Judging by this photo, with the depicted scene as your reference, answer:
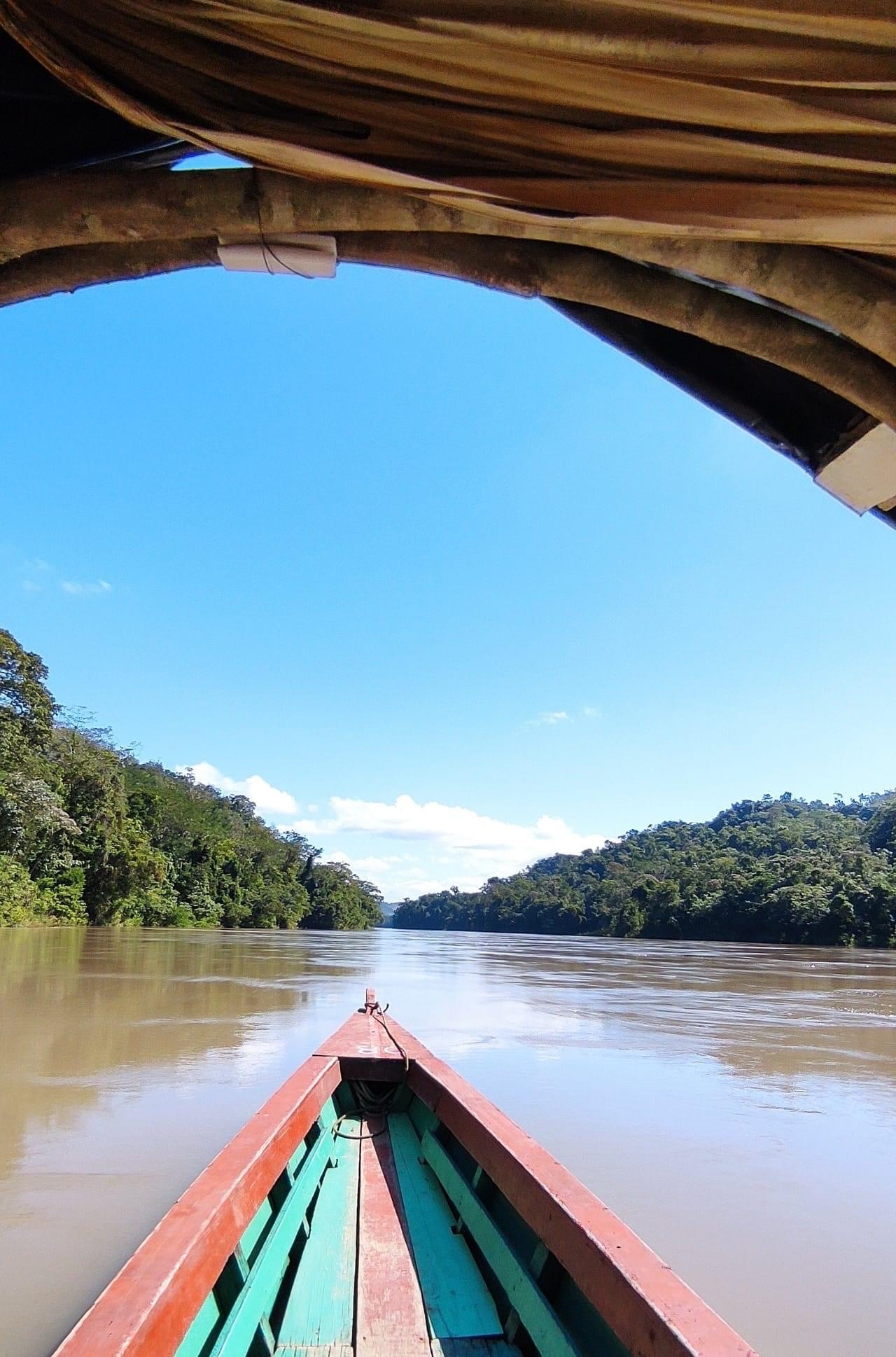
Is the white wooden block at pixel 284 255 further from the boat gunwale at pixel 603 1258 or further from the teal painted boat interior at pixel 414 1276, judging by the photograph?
the teal painted boat interior at pixel 414 1276

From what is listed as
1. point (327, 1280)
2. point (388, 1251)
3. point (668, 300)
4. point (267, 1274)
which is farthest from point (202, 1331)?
point (668, 300)

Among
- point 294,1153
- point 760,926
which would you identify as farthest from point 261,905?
point 294,1153

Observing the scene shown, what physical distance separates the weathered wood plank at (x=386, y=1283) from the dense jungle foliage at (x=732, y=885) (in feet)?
118

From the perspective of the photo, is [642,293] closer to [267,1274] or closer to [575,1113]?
[267,1274]

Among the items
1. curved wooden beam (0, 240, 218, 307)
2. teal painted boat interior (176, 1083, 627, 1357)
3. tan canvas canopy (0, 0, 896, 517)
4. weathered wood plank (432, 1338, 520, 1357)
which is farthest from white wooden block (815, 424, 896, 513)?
weathered wood plank (432, 1338, 520, 1357)

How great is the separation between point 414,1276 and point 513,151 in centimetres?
253

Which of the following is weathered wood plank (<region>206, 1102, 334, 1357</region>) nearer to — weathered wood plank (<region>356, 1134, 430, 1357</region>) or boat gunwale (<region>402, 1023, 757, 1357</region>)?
weathered wood plank (<region>356, 1134, 430, 1357</region>)

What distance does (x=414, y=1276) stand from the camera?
1976 mm

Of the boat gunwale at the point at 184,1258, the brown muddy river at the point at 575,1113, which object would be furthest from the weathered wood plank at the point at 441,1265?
the brown muddy river at the point at 575,1113

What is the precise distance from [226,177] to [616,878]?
65967 millimetres

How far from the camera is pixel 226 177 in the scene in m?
1.35

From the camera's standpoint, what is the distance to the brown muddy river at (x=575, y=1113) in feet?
8.68

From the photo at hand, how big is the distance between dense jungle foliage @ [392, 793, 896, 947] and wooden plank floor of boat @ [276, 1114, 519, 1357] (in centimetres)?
3590

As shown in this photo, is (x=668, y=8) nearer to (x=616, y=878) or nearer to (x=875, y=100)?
(x=875, y=100)
